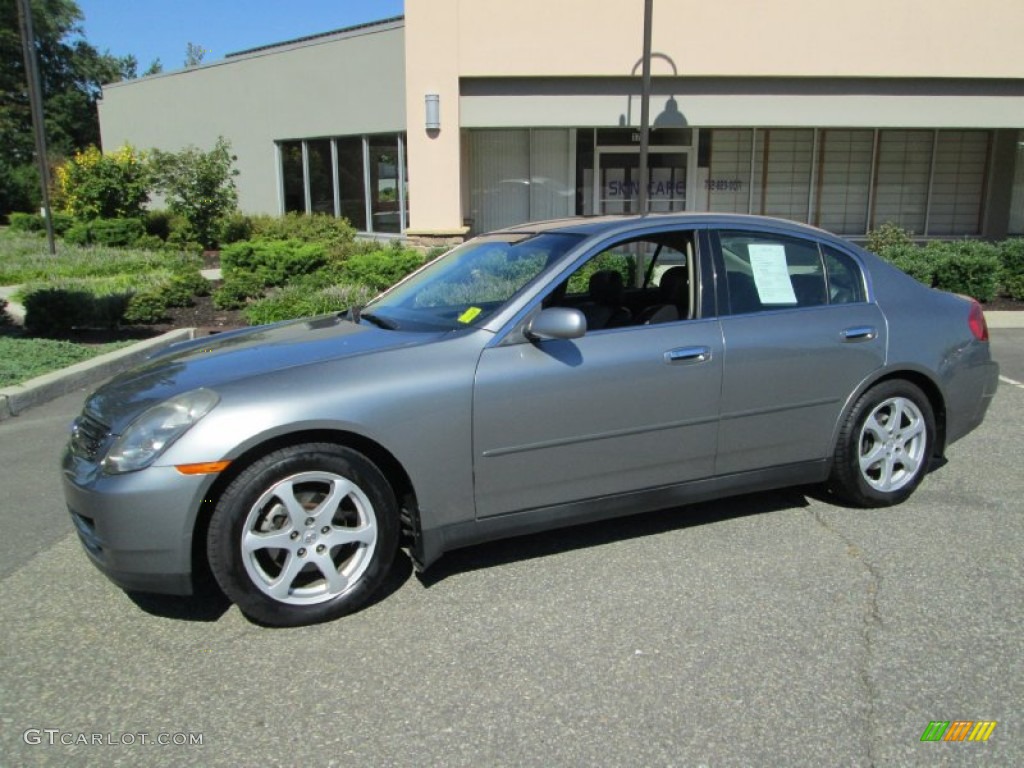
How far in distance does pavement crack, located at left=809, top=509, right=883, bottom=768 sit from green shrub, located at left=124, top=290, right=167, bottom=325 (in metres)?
8.88

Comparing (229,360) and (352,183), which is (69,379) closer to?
(229,360)

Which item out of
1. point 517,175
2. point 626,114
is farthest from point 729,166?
point 517,175

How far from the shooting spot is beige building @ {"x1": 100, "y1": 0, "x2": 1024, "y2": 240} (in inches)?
573

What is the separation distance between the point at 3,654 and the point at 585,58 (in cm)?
1356

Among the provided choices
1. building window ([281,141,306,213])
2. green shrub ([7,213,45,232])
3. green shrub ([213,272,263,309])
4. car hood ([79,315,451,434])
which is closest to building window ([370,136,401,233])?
building window ([281,141,306,213])

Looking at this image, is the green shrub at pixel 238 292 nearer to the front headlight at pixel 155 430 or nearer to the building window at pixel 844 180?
the front headlight at pixel 155 430

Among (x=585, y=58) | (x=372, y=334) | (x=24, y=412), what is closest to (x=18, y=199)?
(x=585, y=58)

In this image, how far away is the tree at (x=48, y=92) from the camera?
42938 mm

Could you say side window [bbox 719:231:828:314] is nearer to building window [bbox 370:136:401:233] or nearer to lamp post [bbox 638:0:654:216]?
lamp post [bbox 638:0:654:216]

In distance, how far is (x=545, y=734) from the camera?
2.71m

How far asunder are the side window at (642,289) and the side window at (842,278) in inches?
32.5

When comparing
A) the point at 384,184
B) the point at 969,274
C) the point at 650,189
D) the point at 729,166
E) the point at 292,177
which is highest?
the point at 729,166

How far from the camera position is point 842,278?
14.9 feet

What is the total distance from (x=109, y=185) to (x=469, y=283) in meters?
18.8
